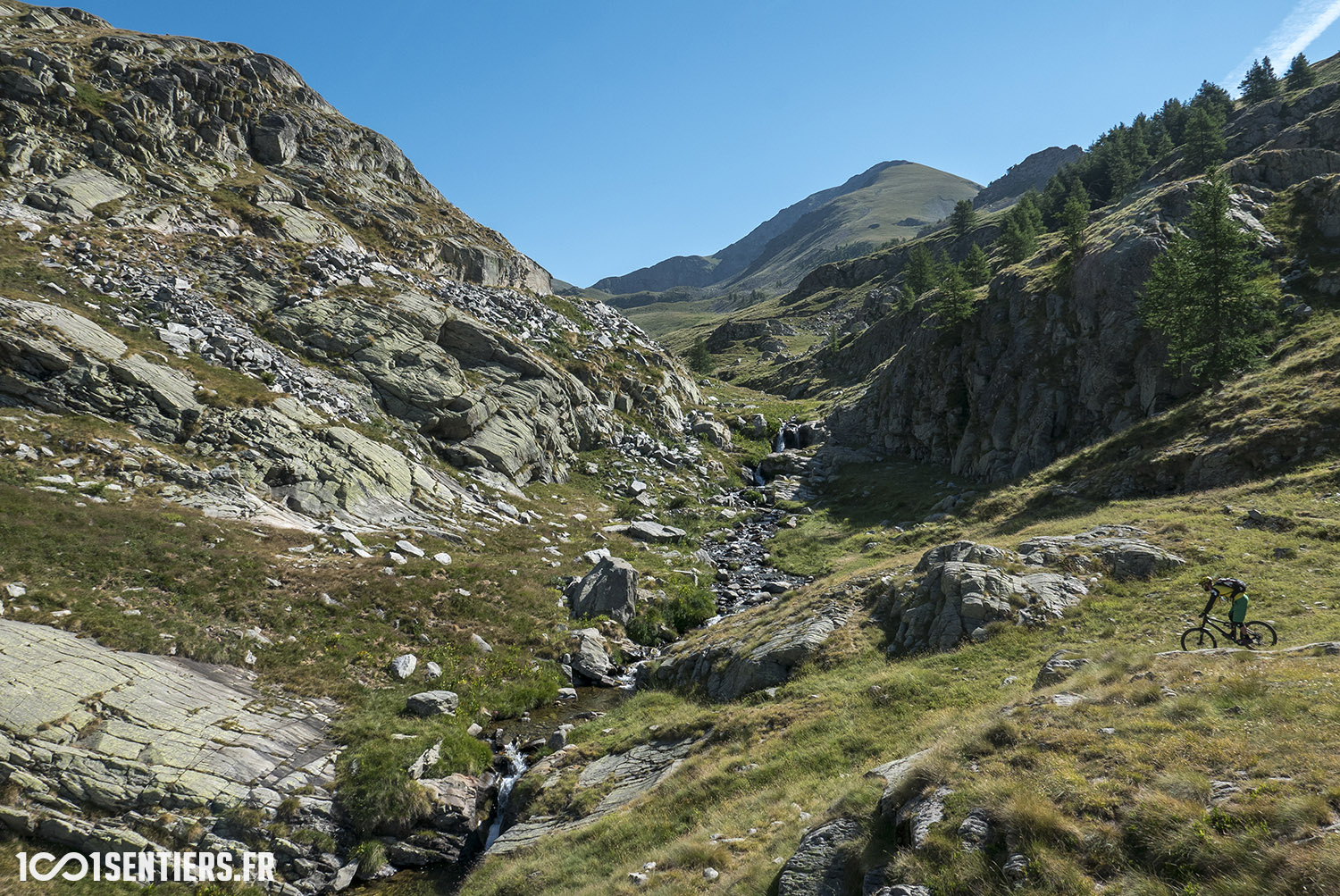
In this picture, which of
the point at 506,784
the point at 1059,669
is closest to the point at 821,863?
the point at 1059,669

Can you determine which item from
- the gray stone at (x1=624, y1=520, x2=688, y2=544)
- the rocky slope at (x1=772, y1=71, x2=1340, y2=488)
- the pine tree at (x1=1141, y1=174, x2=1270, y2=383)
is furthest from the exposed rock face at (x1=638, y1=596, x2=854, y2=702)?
the pine tree at (x1=1141, y1=174, x2=1270, y2=383)

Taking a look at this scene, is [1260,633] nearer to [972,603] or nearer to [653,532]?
[972,603]

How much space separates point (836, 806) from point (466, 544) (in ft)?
98.9

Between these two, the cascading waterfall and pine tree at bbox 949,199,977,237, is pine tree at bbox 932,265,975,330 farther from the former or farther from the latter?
pine tree at bbox 949,199,977,237

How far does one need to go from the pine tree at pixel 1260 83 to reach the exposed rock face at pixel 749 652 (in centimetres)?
14758

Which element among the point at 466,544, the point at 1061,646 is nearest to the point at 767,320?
the point at 466,544

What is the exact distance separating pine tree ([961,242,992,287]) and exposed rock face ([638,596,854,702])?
73.0 m

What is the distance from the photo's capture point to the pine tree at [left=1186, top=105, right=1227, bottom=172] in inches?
3012

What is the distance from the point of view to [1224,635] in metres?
15.8

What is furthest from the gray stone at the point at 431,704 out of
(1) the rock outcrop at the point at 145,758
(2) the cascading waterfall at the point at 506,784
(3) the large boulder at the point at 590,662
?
(3) the large boulder at the point at 590,662

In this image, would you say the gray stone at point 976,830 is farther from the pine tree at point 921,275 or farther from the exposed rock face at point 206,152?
the pine tree at point 921,275

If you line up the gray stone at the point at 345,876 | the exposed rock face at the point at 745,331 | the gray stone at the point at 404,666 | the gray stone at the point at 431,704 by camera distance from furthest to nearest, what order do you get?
1. the exposed rock face at the point at 745,331
2. the gray stone at the point at 404,666
3. the gray stone at the point at 431,704
4. the gray stone at the point at 345,876

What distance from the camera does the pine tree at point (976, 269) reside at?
275 ft

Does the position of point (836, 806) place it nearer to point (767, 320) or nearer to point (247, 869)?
point (247, 869)
